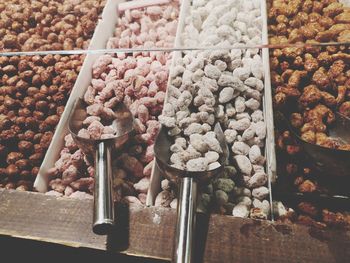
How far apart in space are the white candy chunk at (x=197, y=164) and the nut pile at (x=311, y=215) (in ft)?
1.34

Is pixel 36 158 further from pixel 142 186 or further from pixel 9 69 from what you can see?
pixel 9 69

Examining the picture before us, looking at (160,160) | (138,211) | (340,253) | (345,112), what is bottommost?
(340,253)

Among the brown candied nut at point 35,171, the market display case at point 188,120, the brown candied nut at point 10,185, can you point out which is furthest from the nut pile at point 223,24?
the brown candied nut at point 10,185

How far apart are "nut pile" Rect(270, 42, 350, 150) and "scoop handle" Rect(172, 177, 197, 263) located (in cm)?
77

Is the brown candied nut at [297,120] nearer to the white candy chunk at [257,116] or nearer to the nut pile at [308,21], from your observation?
the white candy chunk at [257,116]

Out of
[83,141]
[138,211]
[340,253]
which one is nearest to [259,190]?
[340,253]

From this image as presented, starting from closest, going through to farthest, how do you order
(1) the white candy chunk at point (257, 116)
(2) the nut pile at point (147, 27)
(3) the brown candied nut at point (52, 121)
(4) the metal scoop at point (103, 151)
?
(4) the metal scoop at point (103, 151) < (1) the white candy chunk at point (257, 116) < (3) the brown candied nut at point (52, 121) < (2) the nut pile at point (147, 27)

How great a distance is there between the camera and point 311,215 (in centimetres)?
150

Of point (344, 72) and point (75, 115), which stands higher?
point (344, 72)

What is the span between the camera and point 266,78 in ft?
6.01

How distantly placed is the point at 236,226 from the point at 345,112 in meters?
0.98

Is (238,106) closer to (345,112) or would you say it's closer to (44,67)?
(345,112)

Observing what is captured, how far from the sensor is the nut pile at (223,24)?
203cm

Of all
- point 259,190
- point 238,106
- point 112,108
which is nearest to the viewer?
point 259,190
